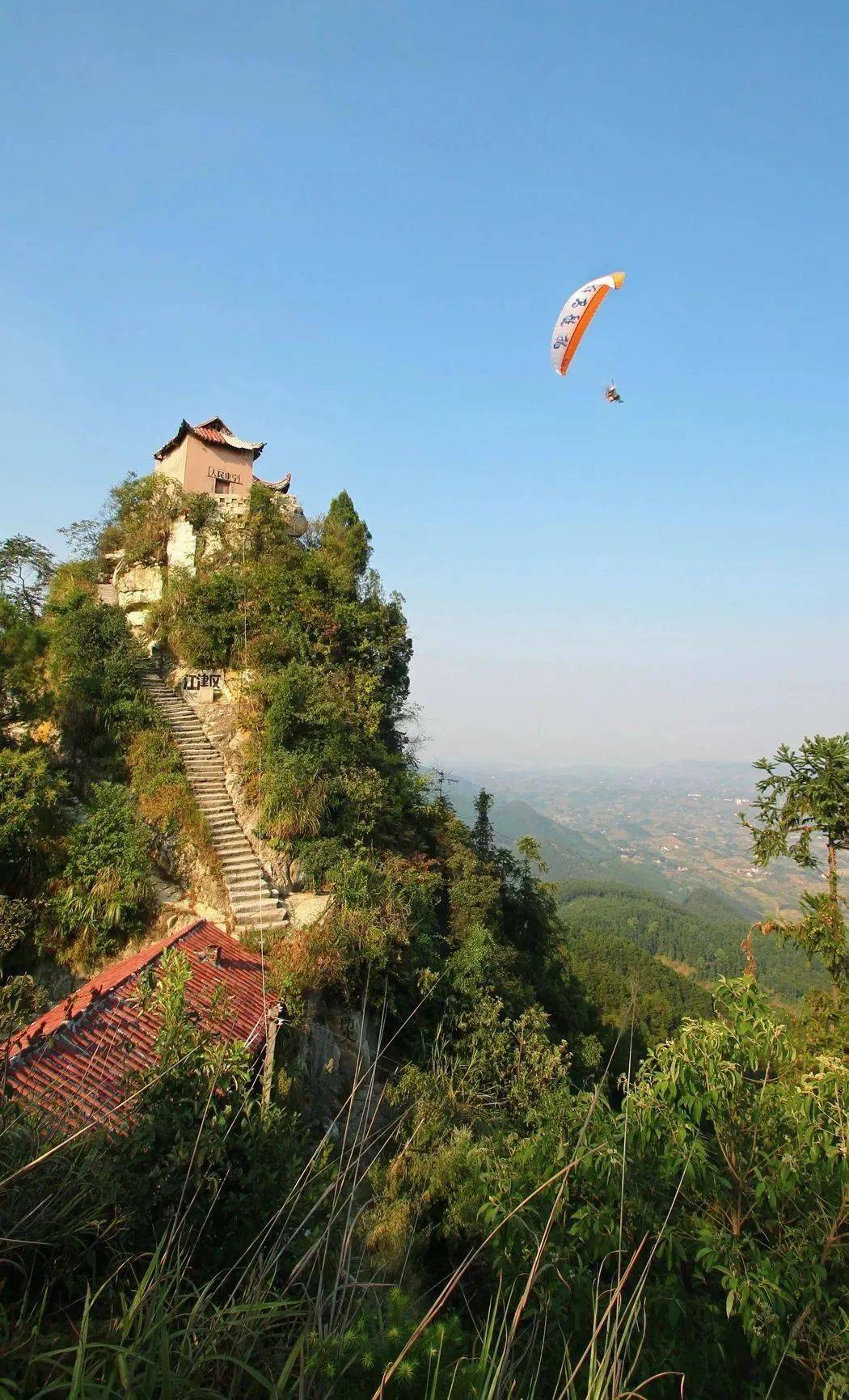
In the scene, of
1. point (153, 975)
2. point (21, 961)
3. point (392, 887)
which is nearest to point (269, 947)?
point (392, 887)

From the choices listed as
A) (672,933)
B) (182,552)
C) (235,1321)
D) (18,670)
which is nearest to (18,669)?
(18,670)

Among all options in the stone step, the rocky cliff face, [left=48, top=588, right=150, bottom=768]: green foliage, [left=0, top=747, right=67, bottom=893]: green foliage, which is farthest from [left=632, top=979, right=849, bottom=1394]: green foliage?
the rocky cliff face

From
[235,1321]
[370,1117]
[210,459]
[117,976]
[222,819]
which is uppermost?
[210,459]

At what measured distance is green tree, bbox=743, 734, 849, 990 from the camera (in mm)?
7703

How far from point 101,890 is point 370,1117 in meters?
5.44

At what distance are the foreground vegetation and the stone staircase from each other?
57 cm

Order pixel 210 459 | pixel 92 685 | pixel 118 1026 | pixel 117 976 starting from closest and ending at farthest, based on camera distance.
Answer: pixel 118 1026 < pixel 117 976 < pixel 92 685 < pixel 210 459

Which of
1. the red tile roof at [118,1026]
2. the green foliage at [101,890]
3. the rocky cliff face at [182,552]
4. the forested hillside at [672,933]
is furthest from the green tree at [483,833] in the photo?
the forested hillside at [672,933]

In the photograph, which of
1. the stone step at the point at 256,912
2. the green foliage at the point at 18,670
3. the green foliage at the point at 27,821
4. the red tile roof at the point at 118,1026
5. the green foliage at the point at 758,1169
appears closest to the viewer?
the green foliage at the point at 758,1169

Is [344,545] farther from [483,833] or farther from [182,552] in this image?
[483,833]

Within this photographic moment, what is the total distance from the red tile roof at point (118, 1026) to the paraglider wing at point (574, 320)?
41.2ft

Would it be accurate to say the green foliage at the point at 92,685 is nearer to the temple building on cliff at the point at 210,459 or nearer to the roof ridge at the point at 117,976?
the roof ridge at the point at 117,976

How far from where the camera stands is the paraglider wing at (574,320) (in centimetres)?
1313

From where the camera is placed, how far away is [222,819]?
11812 millimetres
